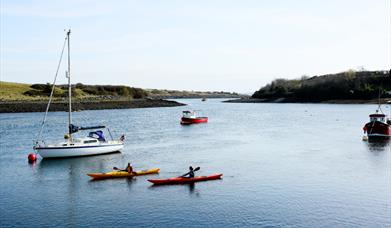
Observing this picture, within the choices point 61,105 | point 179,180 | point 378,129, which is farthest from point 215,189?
point 61,105

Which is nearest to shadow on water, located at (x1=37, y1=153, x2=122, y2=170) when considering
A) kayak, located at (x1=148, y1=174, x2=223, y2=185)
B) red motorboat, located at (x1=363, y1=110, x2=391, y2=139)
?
kayak, located at (x1=148, y1=174, x2=223, y2=185)

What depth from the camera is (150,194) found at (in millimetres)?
39312

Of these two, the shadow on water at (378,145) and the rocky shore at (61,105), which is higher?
the rocky shore at (61,105)

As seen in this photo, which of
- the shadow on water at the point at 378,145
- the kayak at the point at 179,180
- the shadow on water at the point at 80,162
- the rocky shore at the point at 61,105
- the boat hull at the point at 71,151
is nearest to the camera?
the kayak at the point at 179,180

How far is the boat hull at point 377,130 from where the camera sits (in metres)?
79.1

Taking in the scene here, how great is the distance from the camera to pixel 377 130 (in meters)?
79.4

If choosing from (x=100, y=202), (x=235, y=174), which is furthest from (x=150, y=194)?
(x=235, y=174)

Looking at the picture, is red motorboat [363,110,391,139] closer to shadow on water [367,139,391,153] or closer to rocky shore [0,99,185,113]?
shadow on water [367,139,391,153]

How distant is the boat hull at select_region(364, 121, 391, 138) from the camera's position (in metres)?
A: 79.1

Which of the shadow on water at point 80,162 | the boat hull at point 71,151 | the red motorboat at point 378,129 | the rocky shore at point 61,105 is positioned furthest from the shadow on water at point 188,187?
the rocky shore at point 61,105

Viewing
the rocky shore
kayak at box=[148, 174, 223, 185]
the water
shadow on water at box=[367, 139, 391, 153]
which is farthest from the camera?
the rocky shore

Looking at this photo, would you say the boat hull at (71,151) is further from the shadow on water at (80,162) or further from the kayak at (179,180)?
the kayak at (179,180)

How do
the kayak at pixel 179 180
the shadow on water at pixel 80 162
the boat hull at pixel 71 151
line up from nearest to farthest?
the kayak at pixel 179 180 < the shadow on water at pixel 80 162 < the boat hull at pixel 71 151

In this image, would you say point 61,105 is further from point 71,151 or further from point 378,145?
point 378,145
